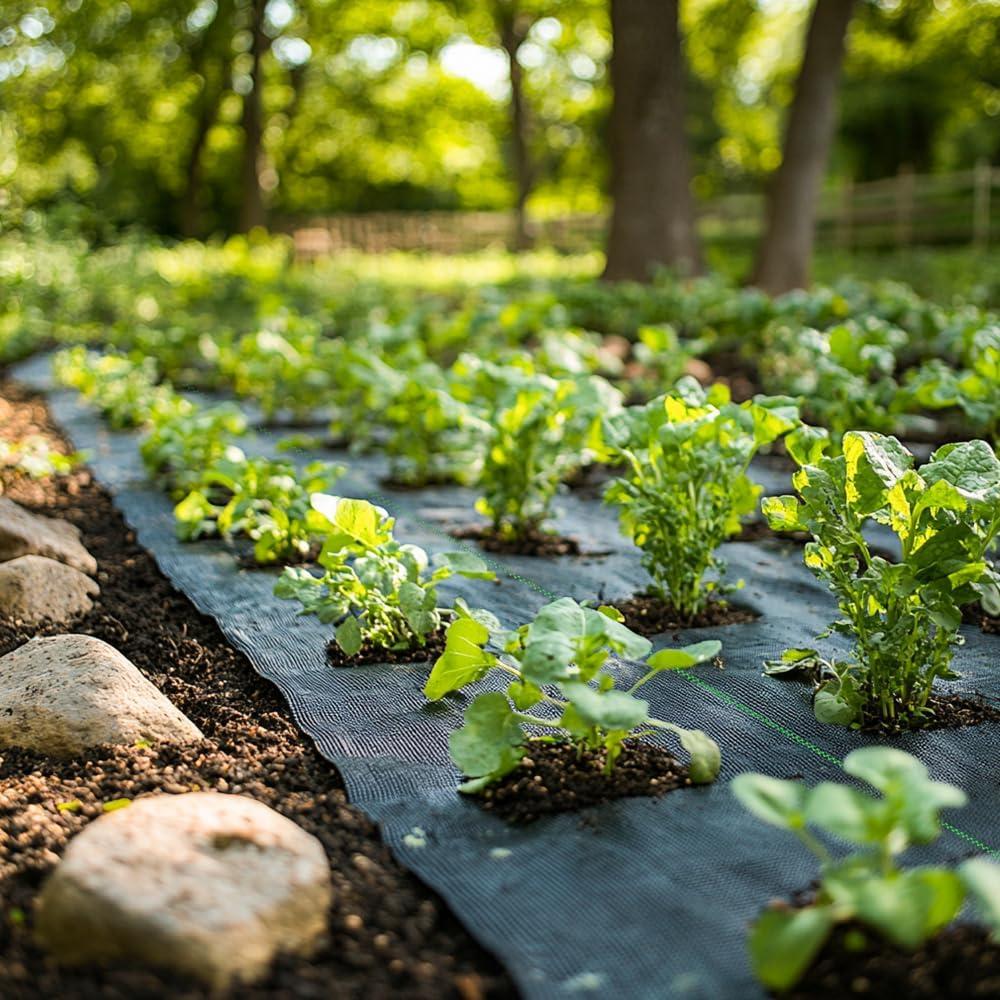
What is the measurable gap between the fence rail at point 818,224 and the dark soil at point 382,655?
47.5 feet

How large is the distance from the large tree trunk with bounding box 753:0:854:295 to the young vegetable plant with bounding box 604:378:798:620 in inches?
364

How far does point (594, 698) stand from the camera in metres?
2.05

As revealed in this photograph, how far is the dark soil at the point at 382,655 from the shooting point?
3.17 m

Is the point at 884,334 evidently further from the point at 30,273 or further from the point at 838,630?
the point at 30,273

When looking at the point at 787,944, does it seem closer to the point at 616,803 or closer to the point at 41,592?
the point at 616,803

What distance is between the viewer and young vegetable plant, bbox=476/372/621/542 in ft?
13.1

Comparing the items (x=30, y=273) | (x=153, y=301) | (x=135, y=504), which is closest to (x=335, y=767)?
(x=135, y=504)

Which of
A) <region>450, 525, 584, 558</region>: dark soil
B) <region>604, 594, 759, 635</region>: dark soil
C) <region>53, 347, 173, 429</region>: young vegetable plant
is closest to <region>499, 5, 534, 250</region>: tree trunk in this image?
<region>53, 347, 173, 429</region>: young vegetable plant

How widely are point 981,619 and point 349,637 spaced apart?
1.85 meters

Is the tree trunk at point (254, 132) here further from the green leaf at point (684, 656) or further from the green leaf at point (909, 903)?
the green leaf at point (909, 903)

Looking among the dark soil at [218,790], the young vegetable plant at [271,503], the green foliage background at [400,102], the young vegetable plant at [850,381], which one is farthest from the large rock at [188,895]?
the green foliage background at [400,102]

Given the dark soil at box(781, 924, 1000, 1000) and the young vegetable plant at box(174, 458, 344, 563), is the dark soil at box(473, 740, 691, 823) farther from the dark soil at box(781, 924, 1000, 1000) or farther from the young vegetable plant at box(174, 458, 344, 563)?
the young vegetable plant at box(174, 458, 344, 563)

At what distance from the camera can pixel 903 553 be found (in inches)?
101

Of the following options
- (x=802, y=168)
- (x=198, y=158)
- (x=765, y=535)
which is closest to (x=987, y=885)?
(x=765, y=535)
